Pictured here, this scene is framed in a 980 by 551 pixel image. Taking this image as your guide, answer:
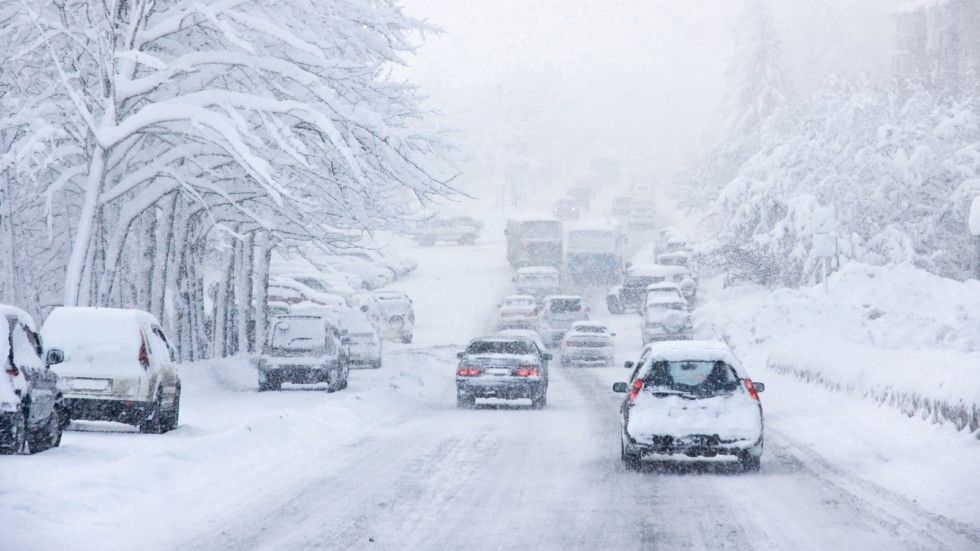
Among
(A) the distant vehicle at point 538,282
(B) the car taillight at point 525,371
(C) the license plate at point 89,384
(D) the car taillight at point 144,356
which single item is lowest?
(B) the car taillight at point 525,371

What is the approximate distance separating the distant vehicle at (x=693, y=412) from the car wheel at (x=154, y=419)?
6540mm

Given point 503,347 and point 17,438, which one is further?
point 503,347

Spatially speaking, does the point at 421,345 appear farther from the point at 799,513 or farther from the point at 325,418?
the point at 799,513

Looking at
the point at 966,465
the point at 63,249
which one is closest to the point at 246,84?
the point at 63,249

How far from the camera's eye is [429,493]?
14.6 m

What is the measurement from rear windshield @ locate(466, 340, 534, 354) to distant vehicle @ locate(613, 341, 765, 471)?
11.6 meters

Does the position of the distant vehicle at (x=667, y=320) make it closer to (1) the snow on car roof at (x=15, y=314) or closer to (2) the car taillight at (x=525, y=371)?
(2) the car taillight at (x=525, y=371)

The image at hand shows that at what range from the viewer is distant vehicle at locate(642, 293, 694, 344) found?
164 feet

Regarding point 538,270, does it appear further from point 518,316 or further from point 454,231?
point 454,231

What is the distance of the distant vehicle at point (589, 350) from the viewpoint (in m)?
46.2

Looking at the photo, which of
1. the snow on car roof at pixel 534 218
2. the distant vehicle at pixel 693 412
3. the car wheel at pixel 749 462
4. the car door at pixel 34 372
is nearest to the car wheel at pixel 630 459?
the distant vehicle at pixel 693 412

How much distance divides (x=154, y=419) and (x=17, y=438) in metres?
4.67

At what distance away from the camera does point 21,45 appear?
27250mm

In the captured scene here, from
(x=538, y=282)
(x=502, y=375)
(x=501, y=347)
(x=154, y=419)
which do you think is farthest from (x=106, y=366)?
(x=538, y=282)
